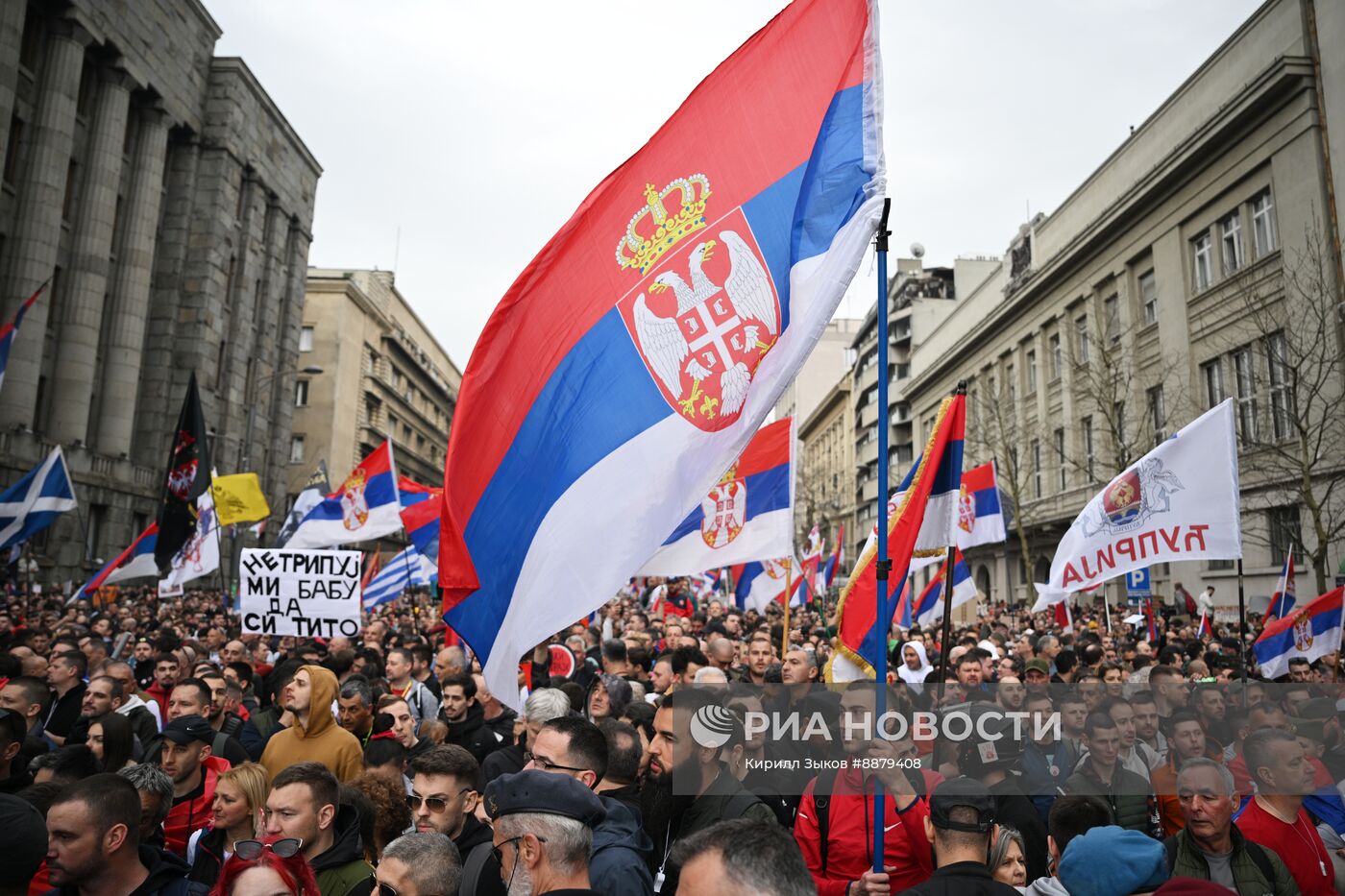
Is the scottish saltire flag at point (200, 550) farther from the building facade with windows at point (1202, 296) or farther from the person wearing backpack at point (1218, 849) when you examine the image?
the building facade with windows at point (1202, 296)

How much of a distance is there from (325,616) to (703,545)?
4936 millimetres

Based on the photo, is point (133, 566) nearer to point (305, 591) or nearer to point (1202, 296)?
point (305, 591)

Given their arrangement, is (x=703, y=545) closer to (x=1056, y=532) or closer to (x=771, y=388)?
(x=771, y=388)

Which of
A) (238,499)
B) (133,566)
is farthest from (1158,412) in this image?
(133,566)

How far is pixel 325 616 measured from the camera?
34.4ft

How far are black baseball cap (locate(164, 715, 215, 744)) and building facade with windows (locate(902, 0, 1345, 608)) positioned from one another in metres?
17.8

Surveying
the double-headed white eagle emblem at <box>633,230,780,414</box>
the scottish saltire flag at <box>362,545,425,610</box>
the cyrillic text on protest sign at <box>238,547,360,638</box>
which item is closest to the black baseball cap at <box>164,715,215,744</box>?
the double-headed white eagle emblem at <box>633,230,780,414</box>

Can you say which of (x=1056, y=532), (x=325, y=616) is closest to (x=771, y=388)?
(x=325, y=616)

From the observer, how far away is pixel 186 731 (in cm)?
513

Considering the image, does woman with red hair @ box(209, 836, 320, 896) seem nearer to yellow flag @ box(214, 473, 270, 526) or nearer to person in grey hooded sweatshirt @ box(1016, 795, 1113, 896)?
person in grey hooded sweatshirt @ box(1016, 795, 1113, 896)

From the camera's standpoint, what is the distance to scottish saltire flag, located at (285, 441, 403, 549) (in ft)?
54.3

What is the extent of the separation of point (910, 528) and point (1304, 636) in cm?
638

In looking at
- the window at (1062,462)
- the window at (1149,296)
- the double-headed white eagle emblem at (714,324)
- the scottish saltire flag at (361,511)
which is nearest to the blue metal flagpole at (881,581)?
the double-headed white eagle emblem at (714,324)

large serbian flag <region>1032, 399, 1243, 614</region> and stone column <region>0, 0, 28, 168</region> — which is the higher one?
stone column <region>0, 0, 28, 168</region>
